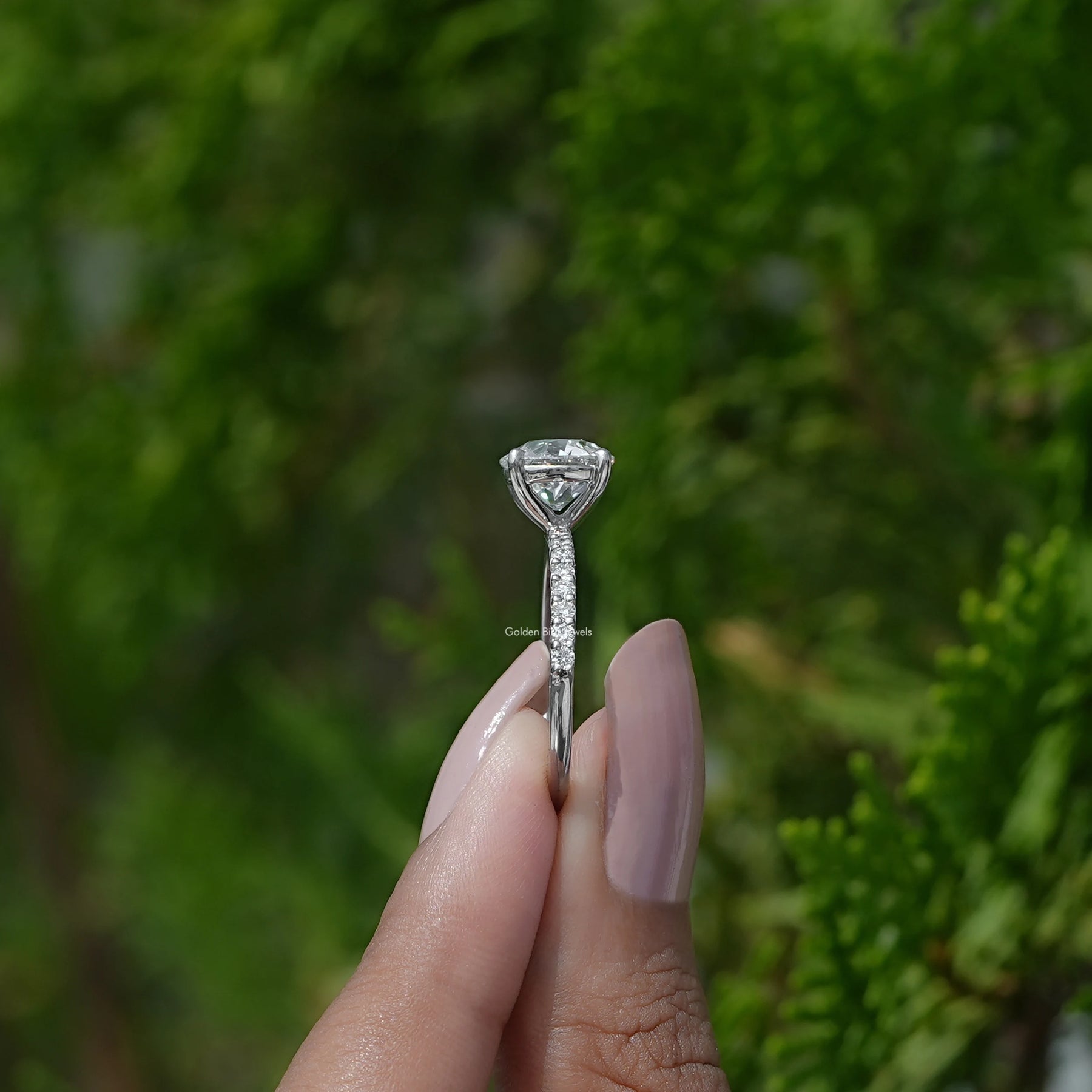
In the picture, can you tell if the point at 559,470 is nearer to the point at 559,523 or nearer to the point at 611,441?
the point at 559,523

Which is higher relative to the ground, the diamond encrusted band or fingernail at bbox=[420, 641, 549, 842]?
the diamond encrusted band

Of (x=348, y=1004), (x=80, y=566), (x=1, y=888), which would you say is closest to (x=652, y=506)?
(x=348, y=1004)

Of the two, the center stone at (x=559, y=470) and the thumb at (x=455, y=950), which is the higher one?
the center stone at (x=559, y=470)

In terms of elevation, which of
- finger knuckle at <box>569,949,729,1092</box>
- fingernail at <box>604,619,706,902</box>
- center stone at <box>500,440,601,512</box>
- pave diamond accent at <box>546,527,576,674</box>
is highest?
center stone at <box>500,440,601,512</box>

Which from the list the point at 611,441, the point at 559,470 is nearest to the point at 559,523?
the point at 559,470

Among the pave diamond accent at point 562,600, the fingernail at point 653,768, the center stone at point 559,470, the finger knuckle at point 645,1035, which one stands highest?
the center stone at point 559,470
